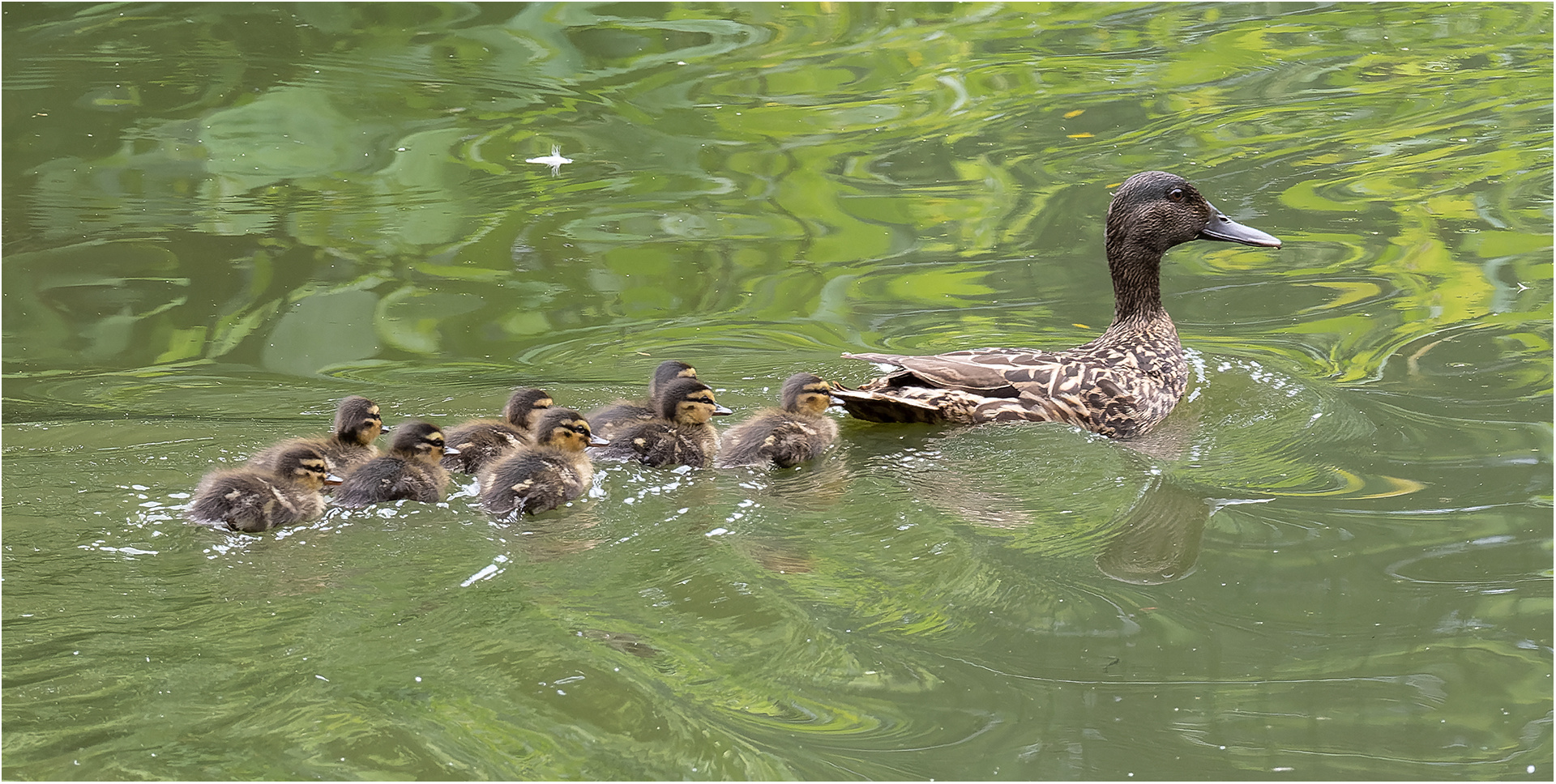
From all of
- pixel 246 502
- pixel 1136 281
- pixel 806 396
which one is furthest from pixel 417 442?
pixel 1136 281

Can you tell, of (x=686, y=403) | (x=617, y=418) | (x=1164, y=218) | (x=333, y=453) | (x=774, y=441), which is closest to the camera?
(x=333, y=453)

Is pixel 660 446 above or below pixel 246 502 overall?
below

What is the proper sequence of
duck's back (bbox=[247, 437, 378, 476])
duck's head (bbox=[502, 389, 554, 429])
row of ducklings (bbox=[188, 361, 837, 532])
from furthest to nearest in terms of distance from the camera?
duck's head (bbox=[502, 389, 554, 429])
duck's back (bbox=[247, 437, 378, 476])
row of ducklings (bbox=[188, 361, 837, 532])

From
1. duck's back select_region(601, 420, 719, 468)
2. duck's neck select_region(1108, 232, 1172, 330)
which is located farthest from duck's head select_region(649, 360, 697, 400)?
duck's neck select_region(1108, 232, 1172, 330)

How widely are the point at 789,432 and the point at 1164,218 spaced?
182 cm

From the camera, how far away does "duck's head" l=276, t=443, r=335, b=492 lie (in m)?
4.03

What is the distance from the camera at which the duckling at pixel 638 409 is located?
464cm

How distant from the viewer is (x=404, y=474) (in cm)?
409

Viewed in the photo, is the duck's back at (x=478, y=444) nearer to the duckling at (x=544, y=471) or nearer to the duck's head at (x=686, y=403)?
the duckling at (x=544, y=471)

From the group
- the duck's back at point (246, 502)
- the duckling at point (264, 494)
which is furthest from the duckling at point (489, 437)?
the duck's back at point (246, 502)

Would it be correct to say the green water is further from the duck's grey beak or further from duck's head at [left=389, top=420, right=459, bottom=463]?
the duck's grey beak

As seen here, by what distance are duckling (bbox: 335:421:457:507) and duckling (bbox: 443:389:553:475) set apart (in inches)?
6.4

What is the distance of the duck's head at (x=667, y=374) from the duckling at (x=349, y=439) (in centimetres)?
87

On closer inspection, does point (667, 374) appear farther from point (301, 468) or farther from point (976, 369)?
point (301, 468)
